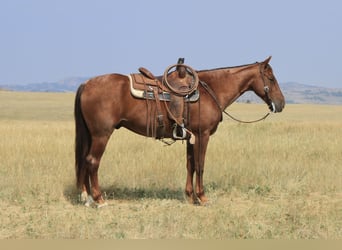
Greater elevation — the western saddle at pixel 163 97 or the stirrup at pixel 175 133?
the western saddle at pixel 163 97

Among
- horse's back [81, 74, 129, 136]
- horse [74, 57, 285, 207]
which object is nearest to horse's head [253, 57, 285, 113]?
horse [74, 57, 285, 207]

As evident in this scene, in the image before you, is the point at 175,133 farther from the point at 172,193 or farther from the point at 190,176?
the point at 172,193

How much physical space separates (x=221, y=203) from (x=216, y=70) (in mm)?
2306

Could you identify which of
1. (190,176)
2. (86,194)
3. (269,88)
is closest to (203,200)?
(190,176)

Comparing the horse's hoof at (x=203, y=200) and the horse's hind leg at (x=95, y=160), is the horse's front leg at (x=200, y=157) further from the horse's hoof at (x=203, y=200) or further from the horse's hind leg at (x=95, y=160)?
the horse's hind leg at (x=95, y=160)

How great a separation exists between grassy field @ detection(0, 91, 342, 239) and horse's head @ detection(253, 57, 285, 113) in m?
1.57

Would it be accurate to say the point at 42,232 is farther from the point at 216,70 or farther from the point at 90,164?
the point at 216,70

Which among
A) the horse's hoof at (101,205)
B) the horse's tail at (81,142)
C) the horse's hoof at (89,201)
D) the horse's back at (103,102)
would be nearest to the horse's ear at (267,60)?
the horse's back at (103,102)

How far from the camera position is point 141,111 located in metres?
6.79

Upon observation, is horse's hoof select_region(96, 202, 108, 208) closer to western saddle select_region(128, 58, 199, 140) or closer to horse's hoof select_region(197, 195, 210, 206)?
western saddle select_region(128, 58, 199, 140)

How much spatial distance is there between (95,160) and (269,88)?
3.19m

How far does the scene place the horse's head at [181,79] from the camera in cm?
687

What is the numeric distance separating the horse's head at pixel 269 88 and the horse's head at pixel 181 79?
3.91 feet

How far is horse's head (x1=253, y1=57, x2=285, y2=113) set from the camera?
7.23m
